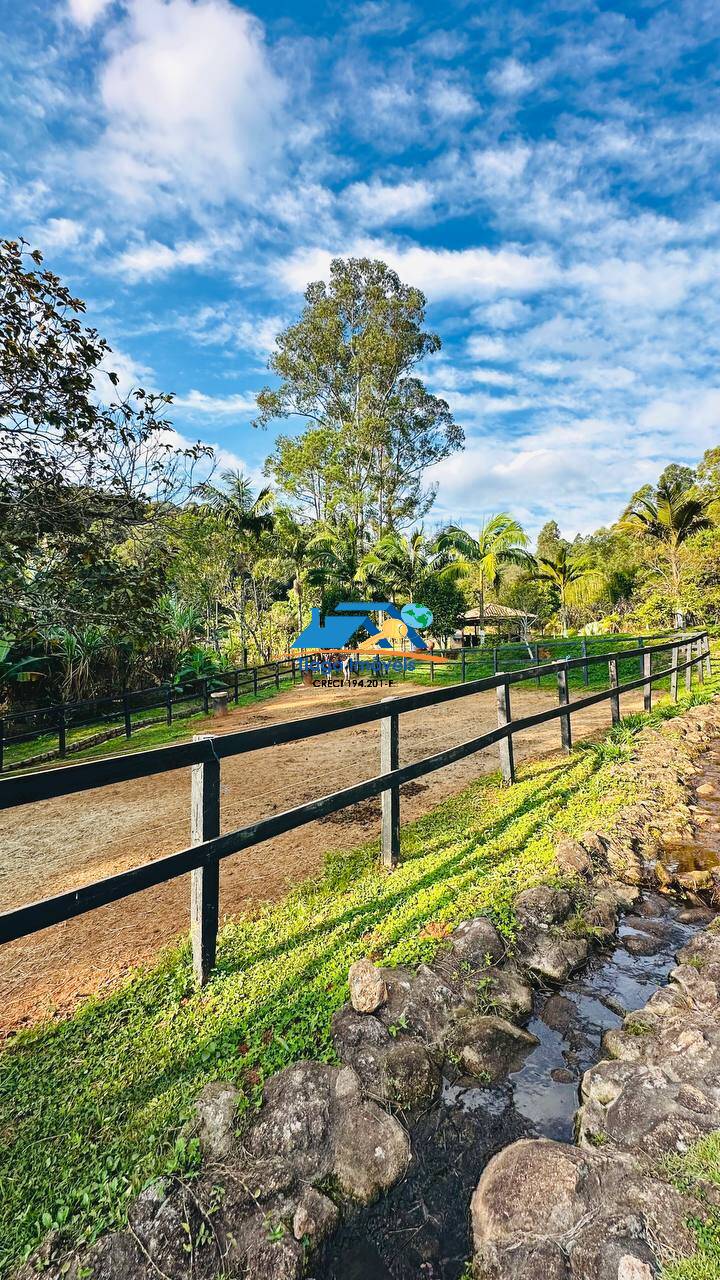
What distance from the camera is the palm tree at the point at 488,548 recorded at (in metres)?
24.0

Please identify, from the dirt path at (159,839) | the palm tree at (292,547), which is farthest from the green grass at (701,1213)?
the palm tree at (292,547)

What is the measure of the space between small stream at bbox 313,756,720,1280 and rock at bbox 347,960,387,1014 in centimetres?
41

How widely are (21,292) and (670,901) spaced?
8.08 meters

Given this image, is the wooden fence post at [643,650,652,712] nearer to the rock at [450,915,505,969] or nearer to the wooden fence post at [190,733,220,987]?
the rock at [450,915,505,969]

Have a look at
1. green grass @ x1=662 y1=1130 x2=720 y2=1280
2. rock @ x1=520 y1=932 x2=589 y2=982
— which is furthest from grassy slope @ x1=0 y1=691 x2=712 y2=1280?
green grass @ x1=662 y1=1130 x2=720 y2=1280

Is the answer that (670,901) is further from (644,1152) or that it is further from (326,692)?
(326,692)

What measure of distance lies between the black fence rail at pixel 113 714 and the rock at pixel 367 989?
8172 millimetres

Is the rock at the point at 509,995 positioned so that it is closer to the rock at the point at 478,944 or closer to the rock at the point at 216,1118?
the rock at the point at 478,944

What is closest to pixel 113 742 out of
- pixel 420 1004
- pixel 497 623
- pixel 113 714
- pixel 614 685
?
pixel 113 714

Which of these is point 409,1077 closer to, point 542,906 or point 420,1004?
point 420,1004

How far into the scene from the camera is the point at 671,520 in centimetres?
1881

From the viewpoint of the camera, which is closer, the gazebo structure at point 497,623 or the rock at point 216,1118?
the rock at point 216,1118

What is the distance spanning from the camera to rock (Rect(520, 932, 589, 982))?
112 inches

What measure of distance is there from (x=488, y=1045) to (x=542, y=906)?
40.2 inches
